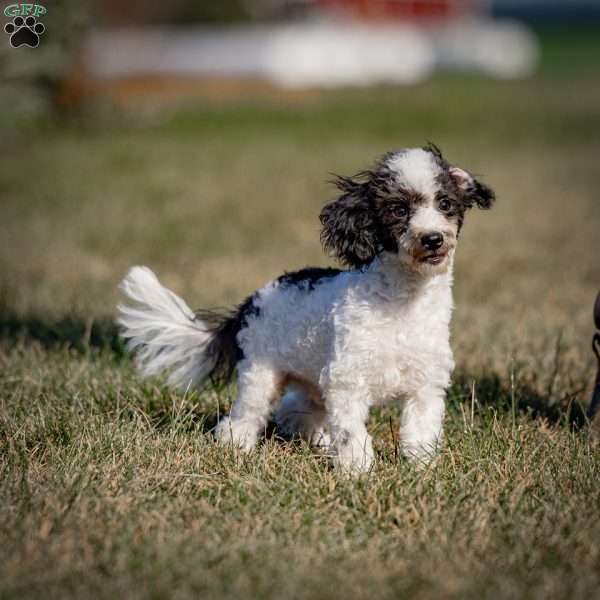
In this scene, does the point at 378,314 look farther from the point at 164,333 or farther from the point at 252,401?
the point at 164,333

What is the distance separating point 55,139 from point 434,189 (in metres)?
16.9

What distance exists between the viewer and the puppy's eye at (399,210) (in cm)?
412

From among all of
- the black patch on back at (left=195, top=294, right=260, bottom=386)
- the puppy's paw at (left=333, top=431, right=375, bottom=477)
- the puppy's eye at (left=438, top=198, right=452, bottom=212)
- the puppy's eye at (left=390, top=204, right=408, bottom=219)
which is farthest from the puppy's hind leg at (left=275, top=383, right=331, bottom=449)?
the puppy's eye at (left=438, top=198, right=452, bottom=212)

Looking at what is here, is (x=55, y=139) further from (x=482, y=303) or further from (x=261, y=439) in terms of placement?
(x=261, y=439)

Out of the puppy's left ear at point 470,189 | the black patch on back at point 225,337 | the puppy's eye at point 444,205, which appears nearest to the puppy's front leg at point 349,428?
the black patch on back at point 225,337

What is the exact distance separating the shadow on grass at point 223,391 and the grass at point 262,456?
20 millimetres

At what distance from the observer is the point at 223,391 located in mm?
5293

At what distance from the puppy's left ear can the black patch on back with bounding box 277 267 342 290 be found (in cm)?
70

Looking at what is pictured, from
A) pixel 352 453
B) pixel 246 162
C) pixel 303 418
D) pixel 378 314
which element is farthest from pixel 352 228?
pixel 246 162

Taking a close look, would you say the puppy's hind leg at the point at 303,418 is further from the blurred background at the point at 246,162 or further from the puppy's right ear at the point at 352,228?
the blurred background at the point at 246,162

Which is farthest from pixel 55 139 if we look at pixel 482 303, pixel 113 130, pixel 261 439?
pixel 261 439

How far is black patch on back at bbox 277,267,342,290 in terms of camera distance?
4535mm

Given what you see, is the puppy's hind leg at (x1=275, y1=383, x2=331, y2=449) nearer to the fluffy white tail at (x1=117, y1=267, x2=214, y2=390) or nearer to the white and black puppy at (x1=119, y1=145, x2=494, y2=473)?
the white and black puppy at (x1=119, y1=145, x2=494, y2=473)

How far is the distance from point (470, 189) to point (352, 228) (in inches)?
22.6
